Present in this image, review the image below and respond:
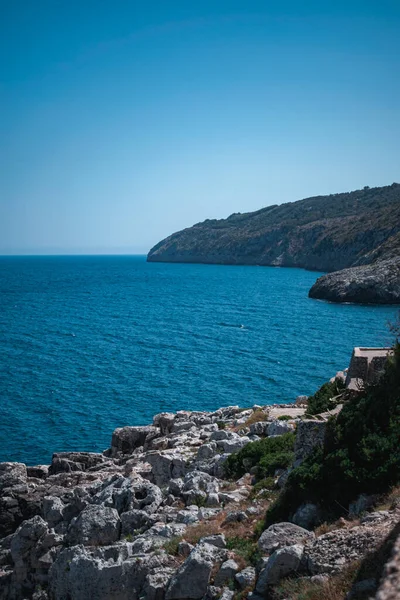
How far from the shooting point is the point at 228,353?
58.1m

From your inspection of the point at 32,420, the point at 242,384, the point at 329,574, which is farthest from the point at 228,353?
the point at 329,574

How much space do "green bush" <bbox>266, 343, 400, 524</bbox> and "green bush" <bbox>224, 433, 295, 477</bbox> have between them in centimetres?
309

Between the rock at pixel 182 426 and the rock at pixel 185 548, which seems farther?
the rock at pixel 182 426

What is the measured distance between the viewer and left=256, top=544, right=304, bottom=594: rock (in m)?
9.98

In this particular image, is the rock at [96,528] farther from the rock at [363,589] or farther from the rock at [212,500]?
the rock at [363,589]

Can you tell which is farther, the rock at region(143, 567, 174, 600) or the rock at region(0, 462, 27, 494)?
the rock at region(0, 462, 27, 494)

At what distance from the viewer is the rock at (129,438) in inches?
1085

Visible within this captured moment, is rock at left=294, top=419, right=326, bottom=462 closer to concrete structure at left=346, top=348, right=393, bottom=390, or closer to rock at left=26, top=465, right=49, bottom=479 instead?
concrete structure at left=346, top=348, right=393, bottom=390

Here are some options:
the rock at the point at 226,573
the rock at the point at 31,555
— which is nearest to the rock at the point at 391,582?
the rock at the point at 226,573

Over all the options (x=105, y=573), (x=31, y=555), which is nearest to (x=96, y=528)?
(x=105, y=573)

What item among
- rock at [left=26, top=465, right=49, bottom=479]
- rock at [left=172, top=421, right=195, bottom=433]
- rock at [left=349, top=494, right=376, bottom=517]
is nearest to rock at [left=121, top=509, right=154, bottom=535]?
rock at [left=349, top=494, right=376, bottom=517]

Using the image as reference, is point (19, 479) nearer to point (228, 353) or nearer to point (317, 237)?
point (228, 353)

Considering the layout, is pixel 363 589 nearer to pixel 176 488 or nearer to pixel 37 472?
pixel 176 488

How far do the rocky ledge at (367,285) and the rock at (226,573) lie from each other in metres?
84.5
